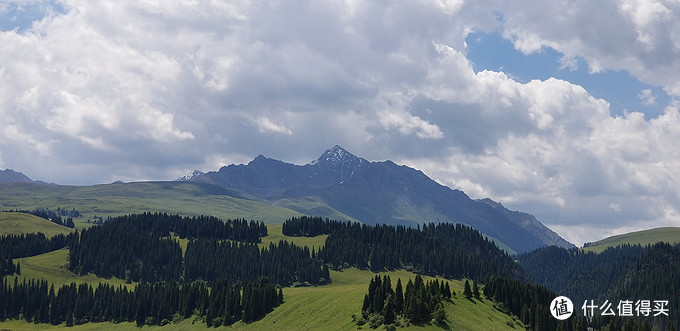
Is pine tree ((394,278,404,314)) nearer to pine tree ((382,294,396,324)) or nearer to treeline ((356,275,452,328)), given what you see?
treeline ((356,275,452,328))

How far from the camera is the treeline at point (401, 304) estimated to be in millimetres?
123438

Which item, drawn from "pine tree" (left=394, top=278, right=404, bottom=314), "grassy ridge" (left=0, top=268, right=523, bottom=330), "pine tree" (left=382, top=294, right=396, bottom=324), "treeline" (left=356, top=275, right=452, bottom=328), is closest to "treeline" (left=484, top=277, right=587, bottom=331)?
"grassy ridge" (left=0, top=268, right=523, bottom=330)

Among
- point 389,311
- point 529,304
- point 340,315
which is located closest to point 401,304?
point 389,311

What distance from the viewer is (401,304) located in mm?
128625

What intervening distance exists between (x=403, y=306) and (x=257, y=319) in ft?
193

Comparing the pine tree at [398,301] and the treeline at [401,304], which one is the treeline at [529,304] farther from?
the pine tree at [398,301]

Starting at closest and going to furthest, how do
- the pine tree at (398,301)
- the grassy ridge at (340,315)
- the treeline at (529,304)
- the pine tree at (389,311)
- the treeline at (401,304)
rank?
the treeline at (401,304), the pine tree at (389,311), the pine tree at (398,301), the grassy ridge at (340,315), the treeline at (529,304)

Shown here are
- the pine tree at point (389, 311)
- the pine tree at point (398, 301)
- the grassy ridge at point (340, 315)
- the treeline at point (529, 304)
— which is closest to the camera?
the pine tree at point (389, 311)

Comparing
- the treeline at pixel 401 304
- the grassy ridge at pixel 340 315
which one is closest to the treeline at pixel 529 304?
the grassy ridge at pixel 340 315

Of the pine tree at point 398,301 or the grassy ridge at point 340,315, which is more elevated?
the pine tree at point 398,301

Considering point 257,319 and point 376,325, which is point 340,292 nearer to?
point 257,319

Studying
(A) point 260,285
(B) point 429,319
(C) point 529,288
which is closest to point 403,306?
(B) point 429,319

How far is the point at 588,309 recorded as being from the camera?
4587 inches

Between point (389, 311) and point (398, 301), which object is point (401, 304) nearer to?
point (398, 301)
